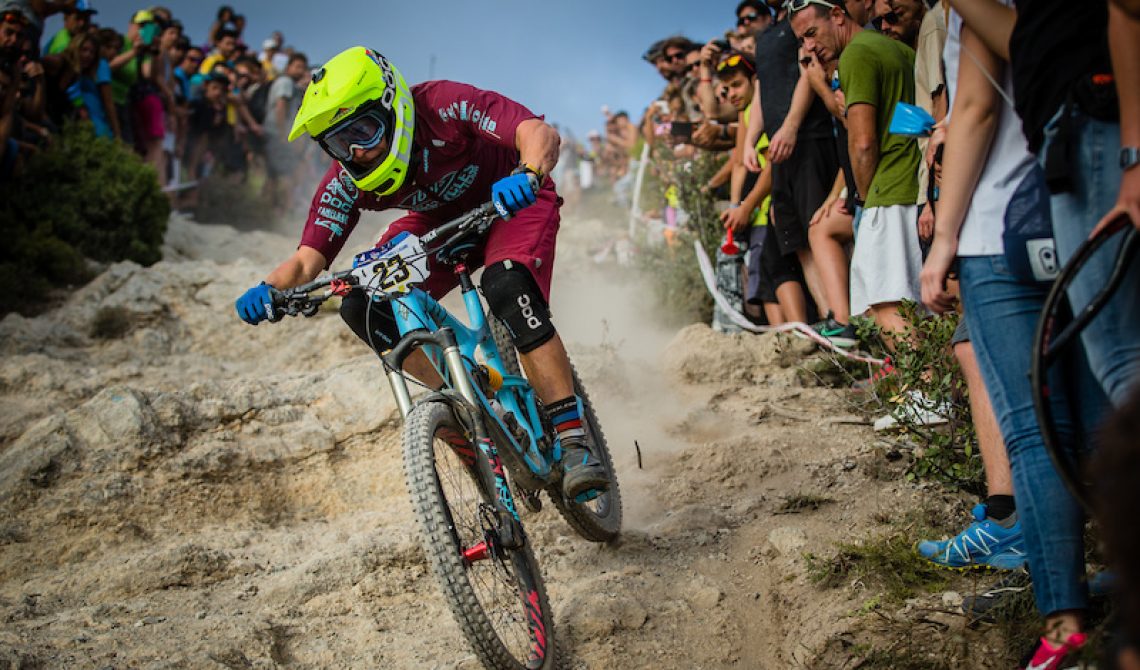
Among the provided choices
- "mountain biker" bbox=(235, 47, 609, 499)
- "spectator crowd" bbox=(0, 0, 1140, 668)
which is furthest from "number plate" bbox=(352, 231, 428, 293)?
"spectator crowd" bbox=(0, 0, 1140, 668)

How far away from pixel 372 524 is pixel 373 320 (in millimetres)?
1496

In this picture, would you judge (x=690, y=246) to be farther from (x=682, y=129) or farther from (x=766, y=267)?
(x=766, y=267)

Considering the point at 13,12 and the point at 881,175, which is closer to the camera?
the point at 881,175

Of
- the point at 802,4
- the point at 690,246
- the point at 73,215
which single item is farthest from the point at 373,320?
the point at 73,215

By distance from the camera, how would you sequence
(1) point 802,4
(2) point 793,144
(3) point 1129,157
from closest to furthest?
(3) point 1129,157, (1) point 802,4, (2) point 793,144

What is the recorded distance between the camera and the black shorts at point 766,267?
280 inches

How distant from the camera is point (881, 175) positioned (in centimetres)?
546

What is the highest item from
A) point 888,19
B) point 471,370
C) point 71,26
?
point 71,26

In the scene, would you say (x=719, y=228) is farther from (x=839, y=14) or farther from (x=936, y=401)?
(x=936, y=401)

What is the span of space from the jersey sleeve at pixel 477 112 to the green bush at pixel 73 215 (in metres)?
6.02

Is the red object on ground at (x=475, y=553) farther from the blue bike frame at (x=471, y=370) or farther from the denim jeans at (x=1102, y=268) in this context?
the denim jeans at (x=1102, y=268)

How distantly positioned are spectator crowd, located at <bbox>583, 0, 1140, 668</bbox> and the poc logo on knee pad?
163 cm

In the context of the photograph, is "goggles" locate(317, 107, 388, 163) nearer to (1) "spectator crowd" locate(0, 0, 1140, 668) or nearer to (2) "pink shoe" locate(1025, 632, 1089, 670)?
(1) "spectator crowd" locate(0, 0, 1140, 668)

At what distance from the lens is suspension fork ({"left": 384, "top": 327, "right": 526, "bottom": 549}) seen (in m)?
3.66
